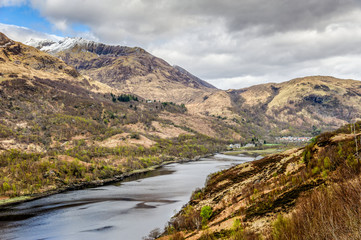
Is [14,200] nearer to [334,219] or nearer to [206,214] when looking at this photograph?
[206,214]

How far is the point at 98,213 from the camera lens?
210ft

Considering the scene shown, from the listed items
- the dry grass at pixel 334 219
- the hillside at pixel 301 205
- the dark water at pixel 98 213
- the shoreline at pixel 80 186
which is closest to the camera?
the dry grass at pixel 334 219

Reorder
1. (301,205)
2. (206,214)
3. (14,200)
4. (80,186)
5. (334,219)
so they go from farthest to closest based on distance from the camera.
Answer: (80,186)
(14,200)
(206,214)
(301,205)
(334,219)

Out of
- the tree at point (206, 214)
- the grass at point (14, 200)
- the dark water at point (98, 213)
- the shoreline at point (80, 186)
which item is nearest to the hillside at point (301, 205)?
the tree at point (206, 214)

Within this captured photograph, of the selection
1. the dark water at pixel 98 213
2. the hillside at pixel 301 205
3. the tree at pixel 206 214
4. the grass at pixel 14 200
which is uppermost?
the hillside at pixel 301 205

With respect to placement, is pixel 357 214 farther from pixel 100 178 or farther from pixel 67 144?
pixel 67 144

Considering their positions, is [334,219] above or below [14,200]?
above

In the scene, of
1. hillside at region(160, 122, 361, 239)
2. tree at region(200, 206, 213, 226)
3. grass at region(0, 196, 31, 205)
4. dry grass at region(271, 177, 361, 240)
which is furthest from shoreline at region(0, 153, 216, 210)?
dry grass at region(271, 177, 361, 240)

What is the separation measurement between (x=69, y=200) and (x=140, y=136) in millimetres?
119634

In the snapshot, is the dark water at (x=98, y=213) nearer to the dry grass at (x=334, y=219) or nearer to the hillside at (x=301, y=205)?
the hillside at (x=301, y=205)

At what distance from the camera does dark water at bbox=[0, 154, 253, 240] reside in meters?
50.8

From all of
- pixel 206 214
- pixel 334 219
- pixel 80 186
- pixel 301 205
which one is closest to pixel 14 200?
pixel 80 186

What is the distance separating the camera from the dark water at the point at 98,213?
50750 millimetres

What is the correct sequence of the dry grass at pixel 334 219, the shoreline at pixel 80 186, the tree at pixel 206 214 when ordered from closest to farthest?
the dry grass at pixel 334 219, the tree at pixel 206 214, the shoreline at pixel 80 186
